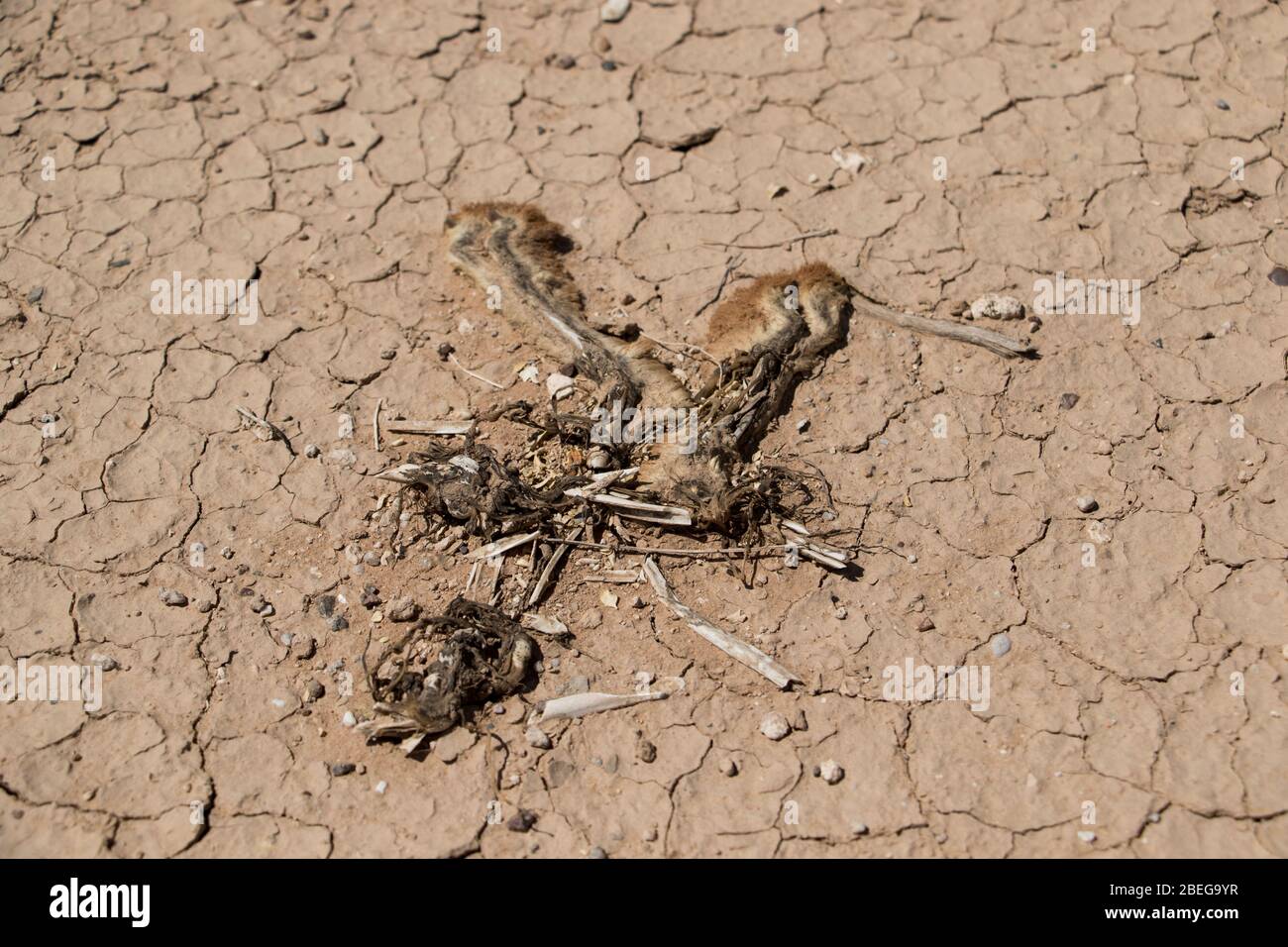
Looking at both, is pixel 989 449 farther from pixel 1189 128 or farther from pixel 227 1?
pixel 227 1

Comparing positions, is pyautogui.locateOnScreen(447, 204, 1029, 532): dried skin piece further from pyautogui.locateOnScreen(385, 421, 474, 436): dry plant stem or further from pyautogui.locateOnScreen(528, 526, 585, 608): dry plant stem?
pyautogui.locateOnScreen(385, 421, 474, 436): dry plant stem

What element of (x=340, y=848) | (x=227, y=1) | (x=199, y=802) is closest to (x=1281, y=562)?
(x=340, y=848)

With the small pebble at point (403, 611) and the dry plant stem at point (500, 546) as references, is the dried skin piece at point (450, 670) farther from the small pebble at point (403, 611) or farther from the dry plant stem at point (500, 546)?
the dry plant stem at point (500, 546)

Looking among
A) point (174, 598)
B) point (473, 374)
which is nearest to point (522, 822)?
point (174, 598)

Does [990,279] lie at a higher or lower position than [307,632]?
higher

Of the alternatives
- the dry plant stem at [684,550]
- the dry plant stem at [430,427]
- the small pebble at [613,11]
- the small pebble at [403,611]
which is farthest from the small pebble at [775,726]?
the small pebble at [613,11]

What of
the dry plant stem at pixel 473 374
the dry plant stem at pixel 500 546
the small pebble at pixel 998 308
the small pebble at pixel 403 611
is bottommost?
the small pebble at pixel 403 611

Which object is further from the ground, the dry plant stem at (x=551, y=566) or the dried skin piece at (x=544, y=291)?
the dried skin piece at (x=544, y=291)
